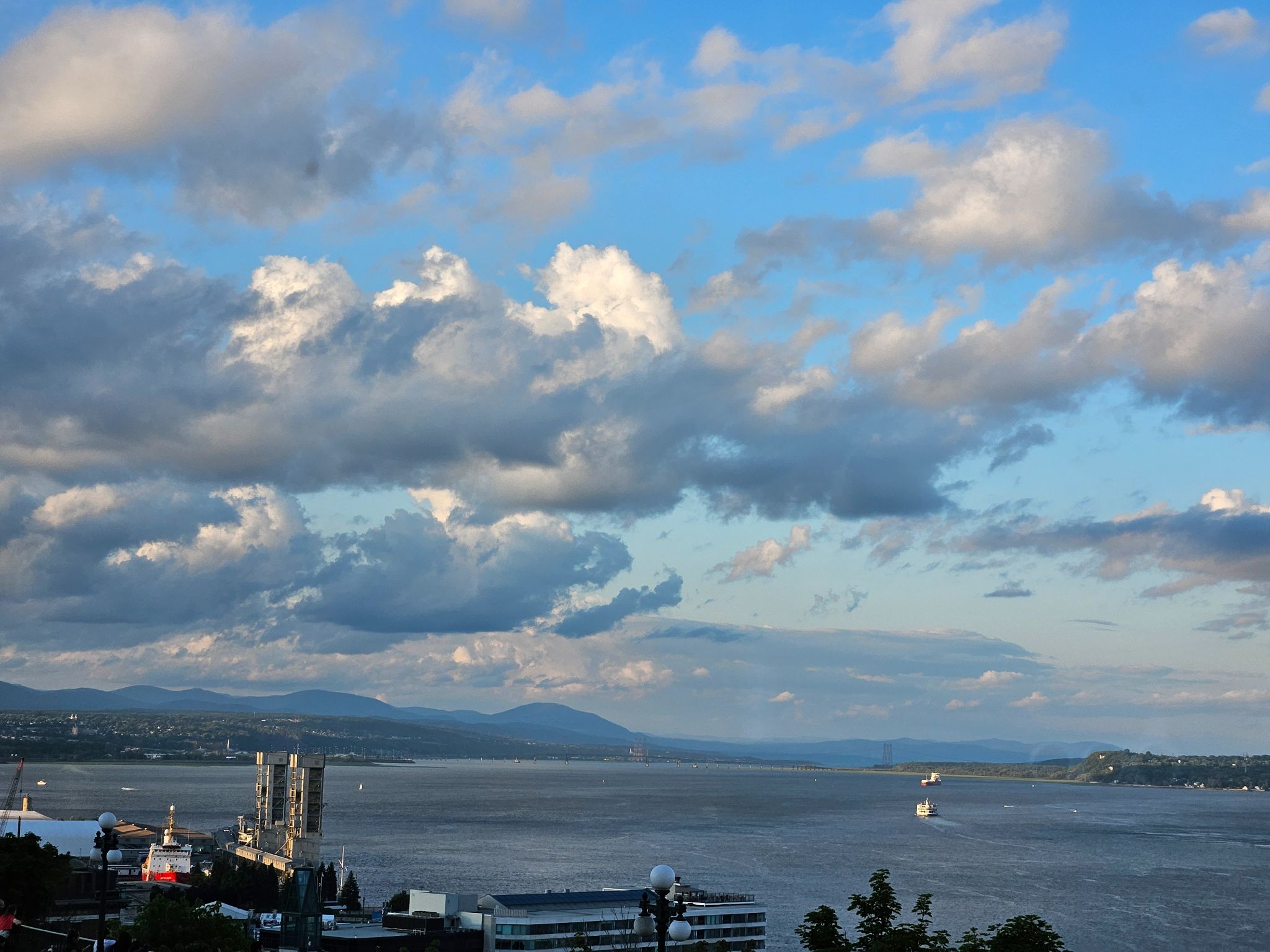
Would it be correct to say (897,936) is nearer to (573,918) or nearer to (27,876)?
(27,876)

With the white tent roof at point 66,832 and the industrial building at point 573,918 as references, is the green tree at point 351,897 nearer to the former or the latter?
the industrial building at point 573,918

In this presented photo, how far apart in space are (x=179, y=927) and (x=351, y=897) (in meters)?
52.1

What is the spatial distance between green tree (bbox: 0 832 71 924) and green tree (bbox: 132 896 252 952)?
4108mm

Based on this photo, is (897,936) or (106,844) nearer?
(106,844)

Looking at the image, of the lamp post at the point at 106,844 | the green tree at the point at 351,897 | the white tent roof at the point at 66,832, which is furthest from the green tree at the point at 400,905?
the lamp post at the point at 106,844

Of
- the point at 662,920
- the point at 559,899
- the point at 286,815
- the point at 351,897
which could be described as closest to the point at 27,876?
the point at 559,899

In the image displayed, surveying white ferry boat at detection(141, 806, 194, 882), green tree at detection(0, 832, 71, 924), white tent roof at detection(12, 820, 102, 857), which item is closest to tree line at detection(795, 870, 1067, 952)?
green tree at detection(0, 832, 71, 924)

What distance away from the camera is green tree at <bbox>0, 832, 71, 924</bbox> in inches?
2270

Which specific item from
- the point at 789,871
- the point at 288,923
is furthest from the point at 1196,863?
the point at 288,923

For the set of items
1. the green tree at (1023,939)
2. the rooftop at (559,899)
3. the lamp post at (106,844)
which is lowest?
the rooftop at (559,899)

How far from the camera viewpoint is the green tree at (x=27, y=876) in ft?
189

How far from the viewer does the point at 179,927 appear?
60594 millimetres

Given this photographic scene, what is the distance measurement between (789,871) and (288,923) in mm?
78988

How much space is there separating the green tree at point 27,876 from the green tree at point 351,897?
4830 centimetres
